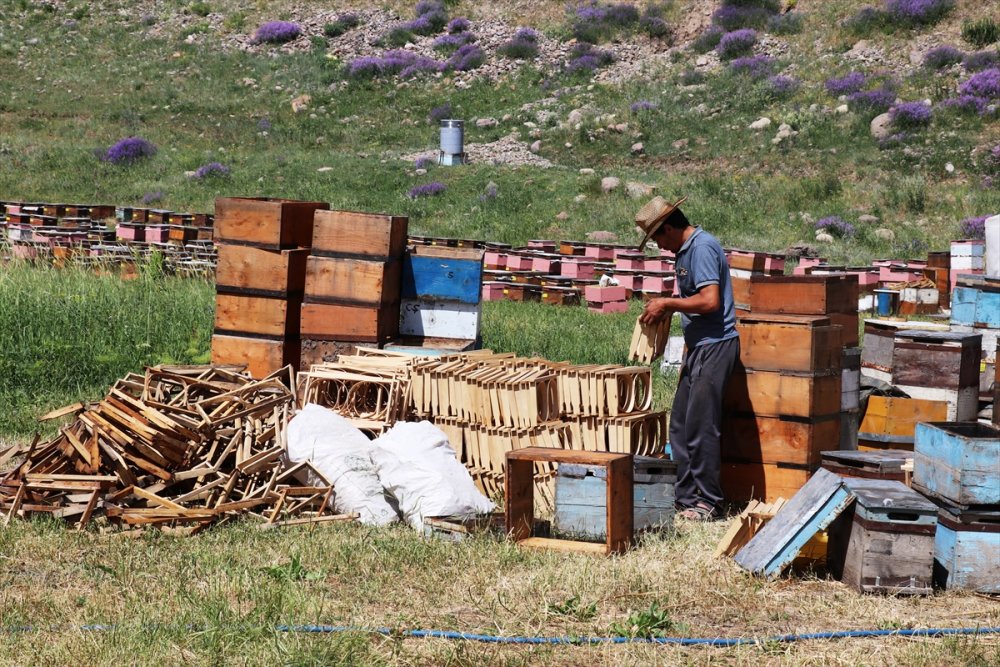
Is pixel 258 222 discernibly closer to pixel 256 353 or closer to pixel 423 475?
pixel 256 353

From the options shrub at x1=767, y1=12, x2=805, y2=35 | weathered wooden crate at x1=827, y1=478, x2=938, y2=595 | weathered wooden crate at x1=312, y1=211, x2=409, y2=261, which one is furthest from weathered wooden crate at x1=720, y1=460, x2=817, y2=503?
shrub at x1=767, y1=12, x2=805, y2=35

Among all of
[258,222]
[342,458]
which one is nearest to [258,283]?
[258,222]

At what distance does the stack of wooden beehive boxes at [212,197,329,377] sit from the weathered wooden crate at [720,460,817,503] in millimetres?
3876

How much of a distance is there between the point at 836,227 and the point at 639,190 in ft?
15.9

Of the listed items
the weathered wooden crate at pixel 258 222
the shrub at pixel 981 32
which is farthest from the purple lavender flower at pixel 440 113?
the weathered wooden crate at pixel 258 222

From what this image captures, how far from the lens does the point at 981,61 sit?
1211 inches

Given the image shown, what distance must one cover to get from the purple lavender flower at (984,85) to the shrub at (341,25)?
23230 millimetres

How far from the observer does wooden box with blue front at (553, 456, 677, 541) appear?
22.0 ft

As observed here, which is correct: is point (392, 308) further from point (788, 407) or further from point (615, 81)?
point (615, 81)

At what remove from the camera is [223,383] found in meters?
8.56

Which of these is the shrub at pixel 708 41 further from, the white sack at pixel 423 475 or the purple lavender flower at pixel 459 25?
the white sack at pixel 423 475

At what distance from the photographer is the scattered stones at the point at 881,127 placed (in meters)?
28.9

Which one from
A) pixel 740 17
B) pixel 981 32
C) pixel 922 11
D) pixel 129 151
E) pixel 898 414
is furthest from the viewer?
pixel 740 17

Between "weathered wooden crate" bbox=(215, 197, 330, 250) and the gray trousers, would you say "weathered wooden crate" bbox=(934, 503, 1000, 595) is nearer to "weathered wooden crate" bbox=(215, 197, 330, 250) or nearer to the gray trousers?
the gray trousers
